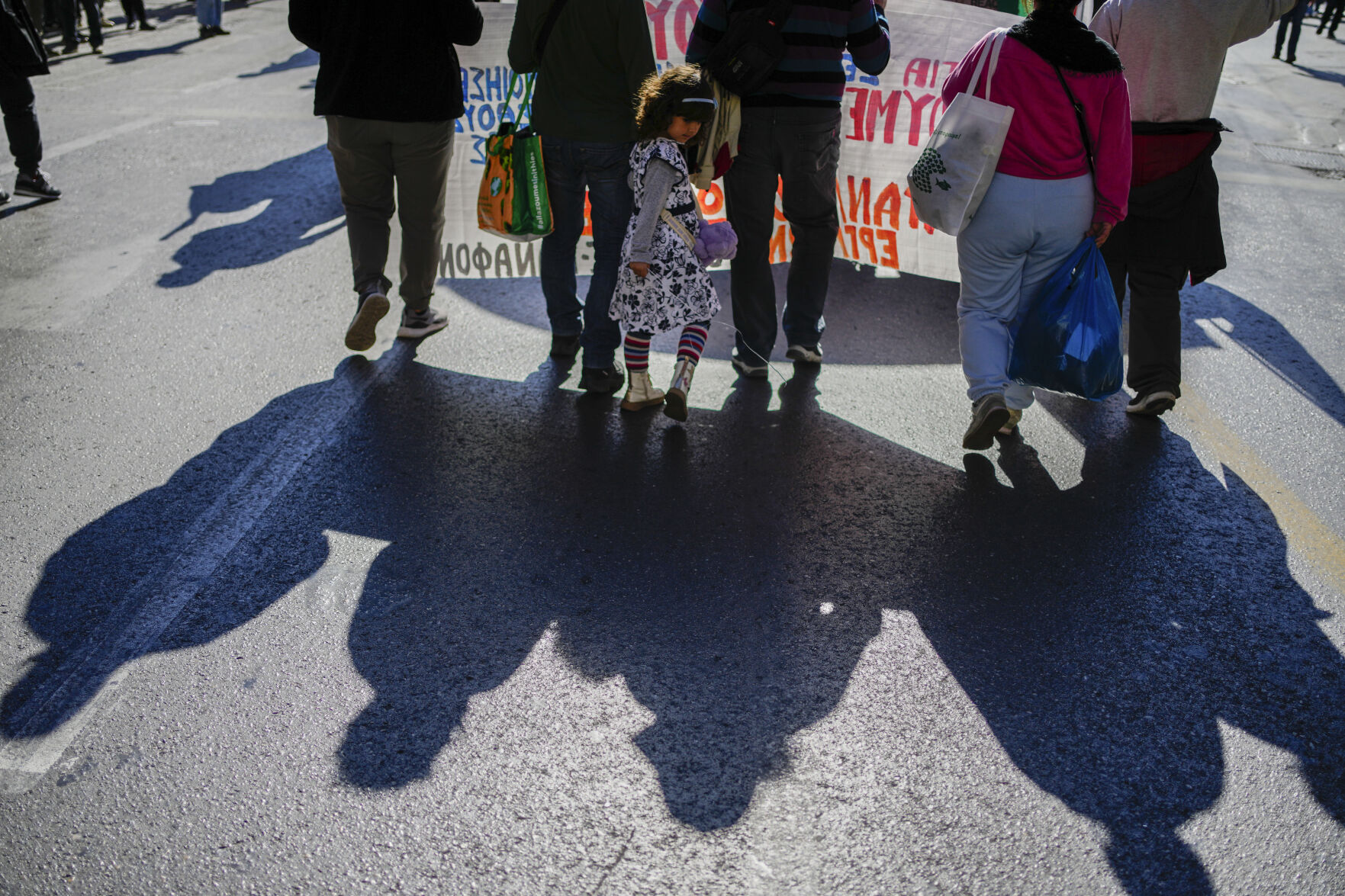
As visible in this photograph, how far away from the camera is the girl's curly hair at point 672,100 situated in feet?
13.6

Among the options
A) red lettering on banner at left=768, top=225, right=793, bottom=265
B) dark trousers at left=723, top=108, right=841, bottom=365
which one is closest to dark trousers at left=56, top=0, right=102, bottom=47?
red lettering on banner at left=768, top=225, right=793, bottom=265

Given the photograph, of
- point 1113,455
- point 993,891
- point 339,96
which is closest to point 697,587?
point 993,891

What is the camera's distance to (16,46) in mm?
7176

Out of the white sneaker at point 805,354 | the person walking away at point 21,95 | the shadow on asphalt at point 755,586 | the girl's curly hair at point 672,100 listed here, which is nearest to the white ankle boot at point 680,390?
the shadow on asphalt at point 755,586

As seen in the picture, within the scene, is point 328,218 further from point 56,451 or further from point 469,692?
point 469,692

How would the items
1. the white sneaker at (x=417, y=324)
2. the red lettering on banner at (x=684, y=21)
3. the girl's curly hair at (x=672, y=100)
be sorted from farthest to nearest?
the red lettering on banner at (x=684, y=21)
the white sneaker at (x=417, y=324)
the girl's curly hair at (x=672, y=100)

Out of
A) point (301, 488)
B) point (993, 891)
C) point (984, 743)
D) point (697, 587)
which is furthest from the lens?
point (301, 488)

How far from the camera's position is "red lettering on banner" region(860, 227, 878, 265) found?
19.1 ft

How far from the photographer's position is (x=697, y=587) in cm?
362

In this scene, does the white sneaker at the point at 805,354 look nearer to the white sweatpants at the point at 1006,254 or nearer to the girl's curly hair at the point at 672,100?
the white sweatpants at the point at 1006,254

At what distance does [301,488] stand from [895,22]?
12.2 ft

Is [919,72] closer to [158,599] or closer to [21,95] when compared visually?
[158,599]

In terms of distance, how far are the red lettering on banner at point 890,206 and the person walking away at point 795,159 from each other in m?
0.77

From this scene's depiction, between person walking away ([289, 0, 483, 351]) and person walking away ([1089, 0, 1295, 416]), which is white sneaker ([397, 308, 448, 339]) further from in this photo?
person walking away ([1089, 0, 1295, 416])
